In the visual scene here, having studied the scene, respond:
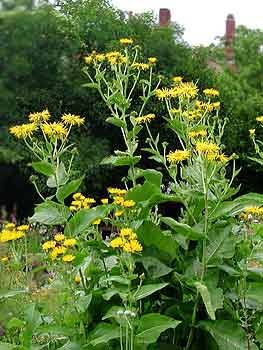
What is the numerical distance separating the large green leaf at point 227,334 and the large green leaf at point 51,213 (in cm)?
64

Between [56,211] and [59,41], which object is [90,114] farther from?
[56,211]

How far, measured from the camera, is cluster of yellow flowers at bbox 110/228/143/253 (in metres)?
2.63

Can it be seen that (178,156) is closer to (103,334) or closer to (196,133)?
(196,133)

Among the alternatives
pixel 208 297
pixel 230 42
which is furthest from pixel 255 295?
pixel 230 42

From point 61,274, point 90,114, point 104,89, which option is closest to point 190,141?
point 61,274

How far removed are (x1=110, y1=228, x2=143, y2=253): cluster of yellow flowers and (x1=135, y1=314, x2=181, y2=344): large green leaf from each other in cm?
27

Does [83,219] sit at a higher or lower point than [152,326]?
higher

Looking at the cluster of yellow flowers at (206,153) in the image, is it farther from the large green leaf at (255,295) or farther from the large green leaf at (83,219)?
the large green leaf at (255,295)

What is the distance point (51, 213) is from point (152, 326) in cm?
55

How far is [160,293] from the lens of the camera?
3.05 meters

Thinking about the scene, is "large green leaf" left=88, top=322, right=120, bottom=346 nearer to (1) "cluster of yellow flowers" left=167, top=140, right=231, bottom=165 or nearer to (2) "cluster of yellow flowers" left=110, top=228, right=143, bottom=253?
(2) "cluster of yellow flowers" left=110, top=228, right=143, bottom=253

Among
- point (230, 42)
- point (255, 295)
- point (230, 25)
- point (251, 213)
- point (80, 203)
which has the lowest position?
point (230, 25)

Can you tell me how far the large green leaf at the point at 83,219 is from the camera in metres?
2.87

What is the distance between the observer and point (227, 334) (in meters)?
2.85
